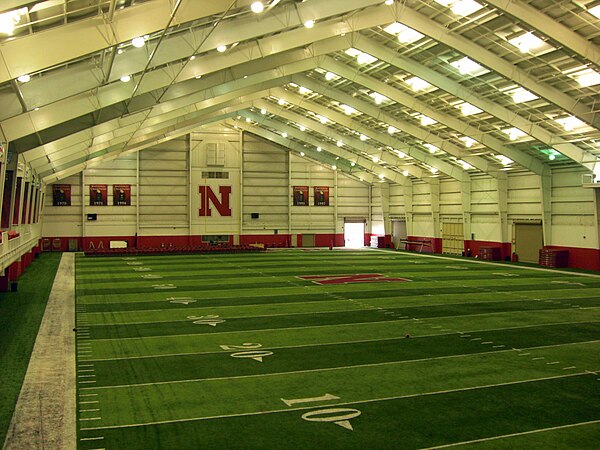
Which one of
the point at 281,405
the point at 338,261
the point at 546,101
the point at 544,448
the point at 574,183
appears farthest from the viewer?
the point at 338,261

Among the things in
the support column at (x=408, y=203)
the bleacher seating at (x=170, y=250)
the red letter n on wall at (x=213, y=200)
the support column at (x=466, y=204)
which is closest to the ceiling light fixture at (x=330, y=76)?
the support column at (x=466, y=204)

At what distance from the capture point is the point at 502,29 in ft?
63.6

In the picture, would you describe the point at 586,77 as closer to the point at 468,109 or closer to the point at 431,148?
the point at 468,109

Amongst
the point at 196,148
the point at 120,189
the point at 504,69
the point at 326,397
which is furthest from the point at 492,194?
the point at 326,397

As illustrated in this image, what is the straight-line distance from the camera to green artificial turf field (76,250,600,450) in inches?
285

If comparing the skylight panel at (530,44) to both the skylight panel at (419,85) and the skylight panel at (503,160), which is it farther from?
the skylight panel at (503,160)

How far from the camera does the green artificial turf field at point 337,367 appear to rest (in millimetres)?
7242

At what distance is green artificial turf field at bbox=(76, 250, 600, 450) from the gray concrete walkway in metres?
0.23

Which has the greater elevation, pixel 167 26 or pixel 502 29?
pixel 502 29

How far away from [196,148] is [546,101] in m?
26.7

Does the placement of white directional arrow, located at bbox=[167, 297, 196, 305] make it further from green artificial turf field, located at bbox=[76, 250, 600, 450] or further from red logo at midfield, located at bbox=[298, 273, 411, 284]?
red logo at midfield, located at bbox=[298, 273, 411, 284]

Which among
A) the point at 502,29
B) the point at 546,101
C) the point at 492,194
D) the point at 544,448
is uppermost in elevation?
the point at 502,29

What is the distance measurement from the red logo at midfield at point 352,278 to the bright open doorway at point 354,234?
2343cm

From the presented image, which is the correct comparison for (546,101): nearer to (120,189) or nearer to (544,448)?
(544,448)
